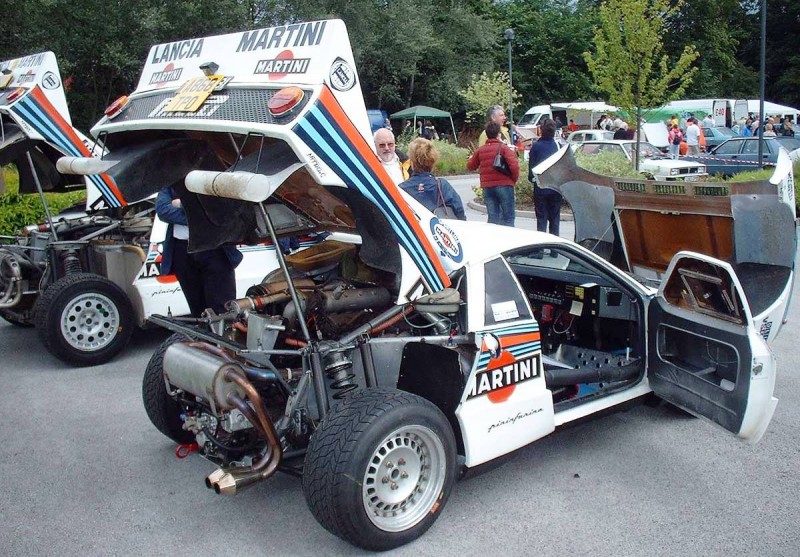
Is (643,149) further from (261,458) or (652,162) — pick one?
(261,458)

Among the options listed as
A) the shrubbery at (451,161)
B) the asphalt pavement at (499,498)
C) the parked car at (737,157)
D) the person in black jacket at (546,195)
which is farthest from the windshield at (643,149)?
the asphalt pavement at (499,498)

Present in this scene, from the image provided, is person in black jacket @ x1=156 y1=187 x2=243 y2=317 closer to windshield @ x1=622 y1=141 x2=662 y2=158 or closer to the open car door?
the open car door

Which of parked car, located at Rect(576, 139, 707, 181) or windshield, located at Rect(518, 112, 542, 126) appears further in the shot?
windshield, located at Rect(518, 112, 542, 126)

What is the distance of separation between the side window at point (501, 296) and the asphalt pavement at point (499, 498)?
0.79 meters

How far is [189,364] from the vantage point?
3.89m

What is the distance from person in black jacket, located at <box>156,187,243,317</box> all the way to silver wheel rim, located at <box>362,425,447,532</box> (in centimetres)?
251

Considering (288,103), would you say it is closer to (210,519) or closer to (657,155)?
(210,519)

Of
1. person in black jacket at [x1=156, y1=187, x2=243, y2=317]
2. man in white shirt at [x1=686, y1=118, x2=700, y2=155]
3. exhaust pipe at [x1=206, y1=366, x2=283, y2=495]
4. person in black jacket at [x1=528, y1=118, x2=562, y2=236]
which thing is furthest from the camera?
man in white shirt at [x1=686, y1=118, x2=700, y2=155]

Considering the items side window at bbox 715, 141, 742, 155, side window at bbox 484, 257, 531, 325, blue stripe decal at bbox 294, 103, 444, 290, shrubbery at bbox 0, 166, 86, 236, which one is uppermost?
blue stripe decal at bbox 294, 103, 444, 290

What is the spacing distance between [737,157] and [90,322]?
59.5ft

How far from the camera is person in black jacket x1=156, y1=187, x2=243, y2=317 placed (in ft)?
19.0

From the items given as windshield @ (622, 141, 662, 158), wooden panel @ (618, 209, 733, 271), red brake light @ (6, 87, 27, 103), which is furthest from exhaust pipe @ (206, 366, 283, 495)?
windshield @ (622, 141, 662, 158)

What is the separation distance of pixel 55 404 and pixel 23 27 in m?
17.4

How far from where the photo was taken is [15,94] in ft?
23.2
